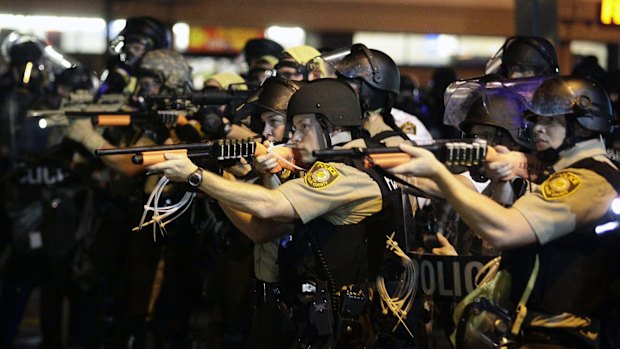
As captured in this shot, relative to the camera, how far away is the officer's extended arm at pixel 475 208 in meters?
4.76

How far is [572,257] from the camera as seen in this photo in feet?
16.7

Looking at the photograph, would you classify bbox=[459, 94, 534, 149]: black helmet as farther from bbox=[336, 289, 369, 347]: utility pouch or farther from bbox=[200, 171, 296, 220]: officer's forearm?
bbox=[200, 171, 296, 220]: officer's forearm

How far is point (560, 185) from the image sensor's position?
502cm

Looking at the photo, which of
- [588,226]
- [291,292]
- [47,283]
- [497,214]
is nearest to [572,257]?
[588,226]

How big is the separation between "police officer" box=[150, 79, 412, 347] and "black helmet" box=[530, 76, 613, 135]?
3.12ft

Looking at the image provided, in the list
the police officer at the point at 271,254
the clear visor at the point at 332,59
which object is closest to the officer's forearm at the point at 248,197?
the police officer at the point at 271,254

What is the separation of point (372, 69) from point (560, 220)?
2.18 metres

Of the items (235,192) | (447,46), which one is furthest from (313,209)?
(447,46)

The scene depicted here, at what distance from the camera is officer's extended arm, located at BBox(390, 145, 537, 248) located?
4.76 metres

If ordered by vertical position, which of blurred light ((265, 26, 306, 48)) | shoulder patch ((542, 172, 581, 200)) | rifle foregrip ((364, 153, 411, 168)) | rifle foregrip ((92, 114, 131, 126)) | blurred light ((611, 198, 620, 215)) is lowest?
blurred light ((265, 26, 306, 48))

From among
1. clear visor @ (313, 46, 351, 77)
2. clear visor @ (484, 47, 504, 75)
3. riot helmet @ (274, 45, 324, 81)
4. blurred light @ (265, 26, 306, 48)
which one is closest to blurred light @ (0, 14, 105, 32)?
blurred light @ (265, 26, 306, 48)

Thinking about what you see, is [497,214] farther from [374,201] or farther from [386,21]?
[386,21]

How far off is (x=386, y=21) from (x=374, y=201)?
40.1 ft

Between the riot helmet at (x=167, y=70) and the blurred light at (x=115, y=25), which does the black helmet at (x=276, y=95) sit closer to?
the riot helmet at (x=167, y=70)
